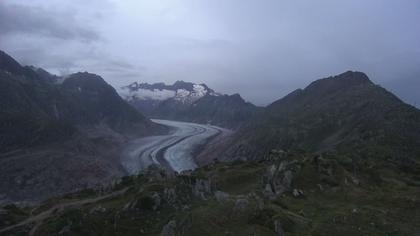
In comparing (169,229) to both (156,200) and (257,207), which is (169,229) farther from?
(156,200)

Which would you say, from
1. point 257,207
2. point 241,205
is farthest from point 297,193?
point 241,205

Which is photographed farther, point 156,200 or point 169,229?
point 156,200

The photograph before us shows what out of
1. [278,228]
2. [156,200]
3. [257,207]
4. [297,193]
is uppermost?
[297,193]

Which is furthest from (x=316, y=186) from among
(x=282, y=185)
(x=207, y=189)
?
(x=207, y=189)

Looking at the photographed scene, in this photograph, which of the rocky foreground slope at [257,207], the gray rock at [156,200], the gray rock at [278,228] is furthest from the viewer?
the gray rock at [156,200]

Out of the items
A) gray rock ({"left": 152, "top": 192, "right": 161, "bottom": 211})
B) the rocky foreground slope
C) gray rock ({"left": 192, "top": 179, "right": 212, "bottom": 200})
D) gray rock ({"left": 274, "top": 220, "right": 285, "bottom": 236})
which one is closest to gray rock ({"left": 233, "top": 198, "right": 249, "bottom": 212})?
the rocky foreground slope

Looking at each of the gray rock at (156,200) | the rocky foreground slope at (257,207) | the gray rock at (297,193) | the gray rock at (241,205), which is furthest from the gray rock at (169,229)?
the gray rock at (297,193)

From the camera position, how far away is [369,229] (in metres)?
67.8

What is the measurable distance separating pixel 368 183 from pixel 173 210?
146 feet

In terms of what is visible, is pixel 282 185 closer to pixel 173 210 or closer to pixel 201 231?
pixel 173 210

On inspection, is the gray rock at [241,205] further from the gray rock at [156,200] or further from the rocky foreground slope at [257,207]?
the gray rock at [156,200]

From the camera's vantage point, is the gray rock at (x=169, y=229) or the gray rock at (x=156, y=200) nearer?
the gray rock at (x=169, y=229)

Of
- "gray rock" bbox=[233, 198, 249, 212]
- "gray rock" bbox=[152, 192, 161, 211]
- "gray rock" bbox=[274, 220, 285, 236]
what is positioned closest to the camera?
"gray rock" bbox=[274, 220, 285, 236]

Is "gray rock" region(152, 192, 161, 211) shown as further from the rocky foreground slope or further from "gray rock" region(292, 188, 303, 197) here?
"gray rock" region(292, 188, 303, 197)
